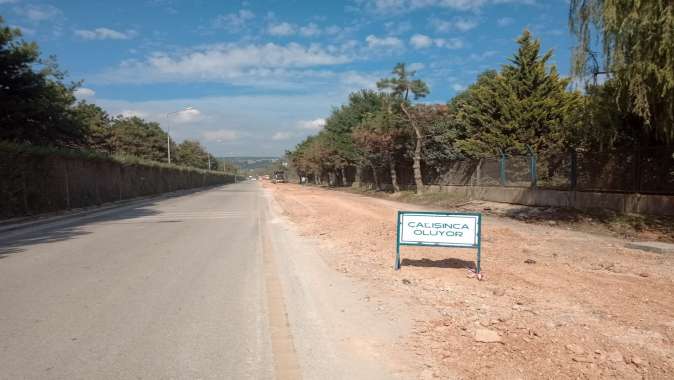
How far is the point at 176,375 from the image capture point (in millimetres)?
4066

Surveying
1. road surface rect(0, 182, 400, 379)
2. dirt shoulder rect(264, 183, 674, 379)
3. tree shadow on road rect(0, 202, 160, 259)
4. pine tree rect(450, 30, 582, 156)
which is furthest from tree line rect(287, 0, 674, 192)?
tree shadow on road rect(0, 202, 160, 259)

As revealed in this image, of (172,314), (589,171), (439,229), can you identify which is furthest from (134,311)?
(589,171)

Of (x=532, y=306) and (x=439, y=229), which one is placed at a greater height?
(x=439, y=229)

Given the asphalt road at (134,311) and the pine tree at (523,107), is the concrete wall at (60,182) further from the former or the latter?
the pine tree at (523,107)

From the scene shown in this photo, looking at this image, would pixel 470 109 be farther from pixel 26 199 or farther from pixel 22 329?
pixel 22 329

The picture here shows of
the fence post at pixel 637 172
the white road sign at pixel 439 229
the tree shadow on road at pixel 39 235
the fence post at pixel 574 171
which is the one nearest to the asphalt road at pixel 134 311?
the tree shadow on road at pixel 39 235

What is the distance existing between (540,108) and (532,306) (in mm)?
23738

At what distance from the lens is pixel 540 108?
1064 inches

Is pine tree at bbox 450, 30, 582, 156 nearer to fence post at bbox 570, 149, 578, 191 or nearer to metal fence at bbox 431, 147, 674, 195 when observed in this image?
metal fence at bbox 431, 147, 674, 195

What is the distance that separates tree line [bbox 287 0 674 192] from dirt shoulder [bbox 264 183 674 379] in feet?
13.6

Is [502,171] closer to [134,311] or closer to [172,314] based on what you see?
[172,314]

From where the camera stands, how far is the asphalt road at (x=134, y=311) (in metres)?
4.29

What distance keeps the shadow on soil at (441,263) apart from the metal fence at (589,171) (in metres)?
8.58

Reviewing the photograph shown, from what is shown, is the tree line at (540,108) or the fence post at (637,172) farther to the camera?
the fence post at (637,172)
